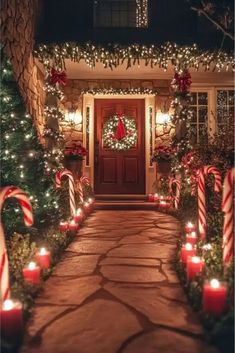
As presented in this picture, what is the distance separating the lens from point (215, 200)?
19.2ft

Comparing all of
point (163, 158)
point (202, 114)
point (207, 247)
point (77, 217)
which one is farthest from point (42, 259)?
point (202, 114)

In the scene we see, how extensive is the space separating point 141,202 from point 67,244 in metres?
4.13

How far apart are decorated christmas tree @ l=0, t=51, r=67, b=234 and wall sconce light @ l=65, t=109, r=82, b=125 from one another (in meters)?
5.65

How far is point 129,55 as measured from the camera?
8.77m

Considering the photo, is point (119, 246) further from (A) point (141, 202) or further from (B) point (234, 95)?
(B) point (234, 95)

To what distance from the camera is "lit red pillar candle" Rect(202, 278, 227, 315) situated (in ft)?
10.3

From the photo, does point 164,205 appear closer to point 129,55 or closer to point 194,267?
point 129,55

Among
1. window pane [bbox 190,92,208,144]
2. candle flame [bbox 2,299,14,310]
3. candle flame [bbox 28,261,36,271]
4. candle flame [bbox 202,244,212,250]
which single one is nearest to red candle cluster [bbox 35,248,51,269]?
candle flame [bbox 28,261,36,271]

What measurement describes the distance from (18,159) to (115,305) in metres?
2.23

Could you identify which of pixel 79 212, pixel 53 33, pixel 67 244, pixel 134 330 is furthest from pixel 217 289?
pixel 53 33

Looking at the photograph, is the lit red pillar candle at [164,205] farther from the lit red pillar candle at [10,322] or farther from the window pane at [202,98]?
the lit red pillar candle at [10,322]

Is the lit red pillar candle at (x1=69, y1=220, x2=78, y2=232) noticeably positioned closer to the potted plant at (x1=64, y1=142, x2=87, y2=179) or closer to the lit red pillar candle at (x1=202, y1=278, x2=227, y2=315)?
the potted plant at (x1=64, y1=142, x2=87, y2=179)

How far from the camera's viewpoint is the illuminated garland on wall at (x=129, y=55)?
28.3ft

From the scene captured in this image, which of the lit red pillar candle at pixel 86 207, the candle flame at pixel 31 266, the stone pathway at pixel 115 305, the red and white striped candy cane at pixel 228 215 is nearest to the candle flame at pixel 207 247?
the stone pathway at pixel 115 305
